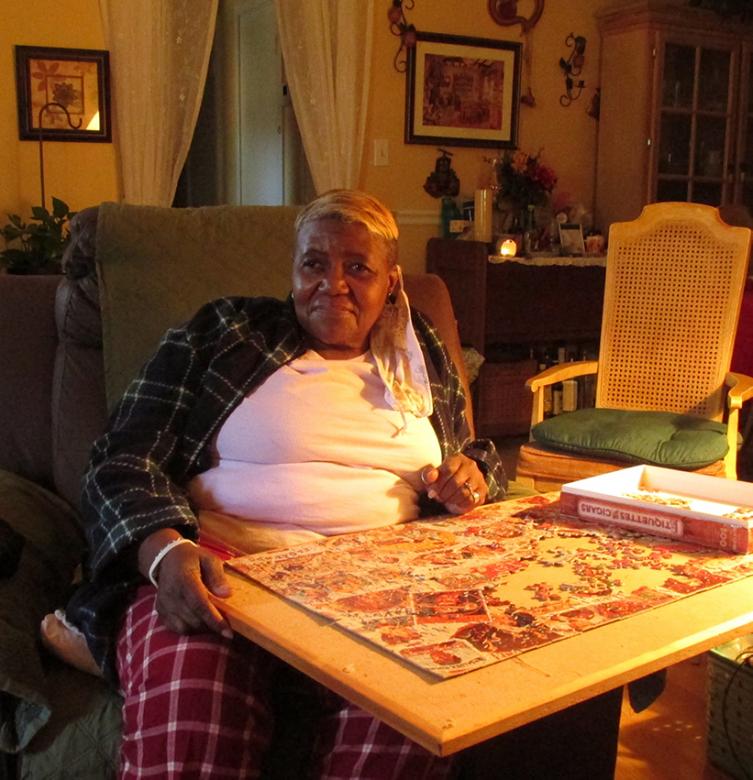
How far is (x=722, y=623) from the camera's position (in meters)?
1.02

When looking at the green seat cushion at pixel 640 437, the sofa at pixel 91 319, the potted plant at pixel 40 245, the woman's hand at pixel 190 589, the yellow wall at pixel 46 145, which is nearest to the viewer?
the woman's hand at pixel 190 589

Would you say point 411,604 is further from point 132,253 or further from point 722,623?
point 132,253

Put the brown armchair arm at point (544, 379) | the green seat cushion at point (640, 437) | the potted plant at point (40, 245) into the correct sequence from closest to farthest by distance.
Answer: the green seat cushion at point (640, 437), the brown armchair arm at point (544, 379), the potted plant at point (40, 245)

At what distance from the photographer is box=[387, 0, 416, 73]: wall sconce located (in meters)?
4.38

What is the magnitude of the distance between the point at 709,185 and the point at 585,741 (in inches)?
169

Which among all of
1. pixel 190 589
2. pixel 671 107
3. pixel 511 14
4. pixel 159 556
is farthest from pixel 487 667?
pixel 671 107

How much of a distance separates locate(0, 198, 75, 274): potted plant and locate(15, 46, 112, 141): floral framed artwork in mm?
350

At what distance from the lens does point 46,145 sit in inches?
147

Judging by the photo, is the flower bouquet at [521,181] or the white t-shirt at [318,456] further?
the flower bouquet at [521,181]

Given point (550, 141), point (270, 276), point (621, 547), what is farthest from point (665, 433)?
point (550, 141)

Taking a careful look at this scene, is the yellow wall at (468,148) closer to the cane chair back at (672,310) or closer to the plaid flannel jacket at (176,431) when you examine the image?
the cane chair back at (672,310)

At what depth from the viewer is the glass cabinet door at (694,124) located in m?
4.81

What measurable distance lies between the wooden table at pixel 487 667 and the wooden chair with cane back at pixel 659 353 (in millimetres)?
1570

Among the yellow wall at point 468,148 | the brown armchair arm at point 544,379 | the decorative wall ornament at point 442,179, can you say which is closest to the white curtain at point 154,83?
the yellow wall at point 468,148
